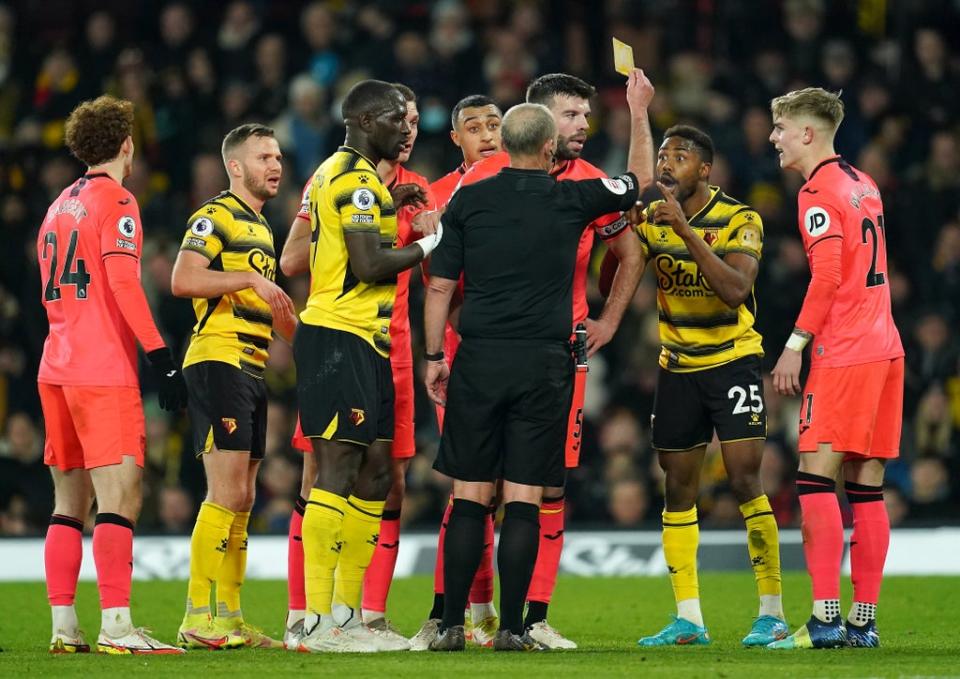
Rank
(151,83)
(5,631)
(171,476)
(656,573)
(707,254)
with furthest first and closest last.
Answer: (151,83) → (171,476) → (656,573) → (5,631) → (707,254)

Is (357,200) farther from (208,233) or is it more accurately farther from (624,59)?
(624,59)

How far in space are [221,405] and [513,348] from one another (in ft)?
4.96

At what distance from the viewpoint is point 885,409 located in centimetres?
727

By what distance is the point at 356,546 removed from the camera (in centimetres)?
696


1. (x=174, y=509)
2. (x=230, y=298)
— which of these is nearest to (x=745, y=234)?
(x=230, y=298)

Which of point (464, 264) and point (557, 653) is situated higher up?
point (464, 264)

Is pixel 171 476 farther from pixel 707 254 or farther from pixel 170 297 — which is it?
pixel 707 254

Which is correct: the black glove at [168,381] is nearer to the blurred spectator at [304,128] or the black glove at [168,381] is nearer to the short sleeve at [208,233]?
the short sleeve at [208,233]

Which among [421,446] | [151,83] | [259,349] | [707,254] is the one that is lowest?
[421,446]

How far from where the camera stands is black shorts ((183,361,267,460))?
288 inches

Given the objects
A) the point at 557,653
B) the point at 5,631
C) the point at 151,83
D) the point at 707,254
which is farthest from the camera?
the point at 151,83

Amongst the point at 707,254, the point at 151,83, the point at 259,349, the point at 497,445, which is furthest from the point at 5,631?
the point at 151,83

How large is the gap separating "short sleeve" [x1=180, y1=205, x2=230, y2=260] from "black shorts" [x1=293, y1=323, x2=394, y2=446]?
79 centimetres

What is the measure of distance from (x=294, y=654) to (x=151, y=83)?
895 centimetres
